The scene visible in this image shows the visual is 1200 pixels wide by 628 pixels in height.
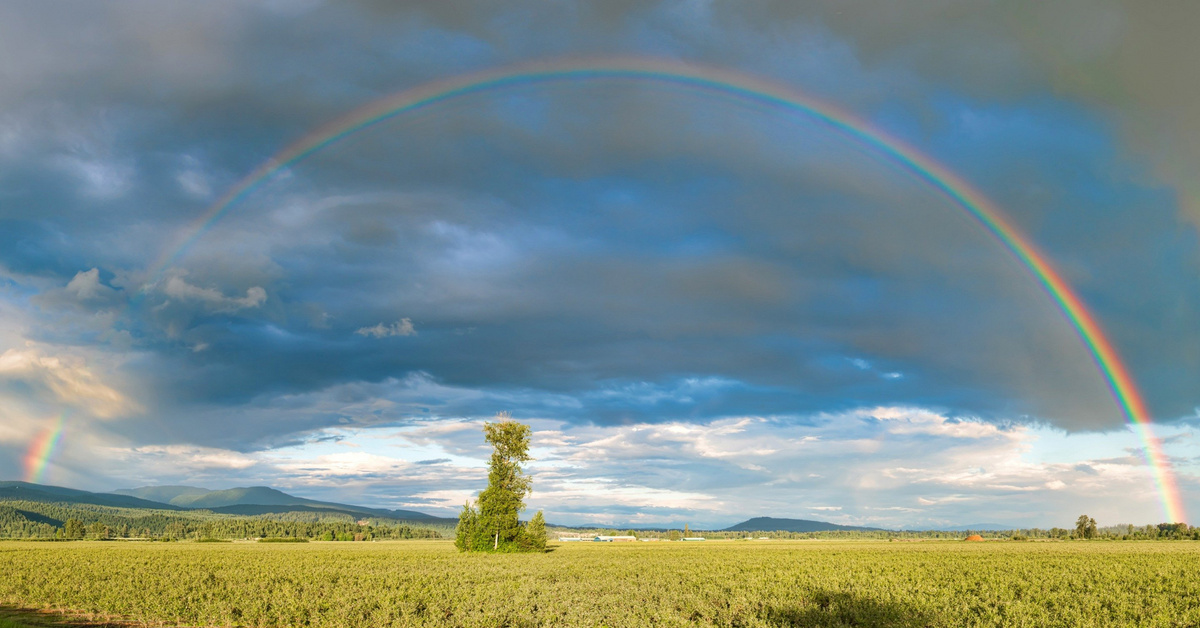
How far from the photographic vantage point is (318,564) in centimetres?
5706

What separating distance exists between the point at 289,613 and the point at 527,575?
1671 cm

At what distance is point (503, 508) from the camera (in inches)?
3287

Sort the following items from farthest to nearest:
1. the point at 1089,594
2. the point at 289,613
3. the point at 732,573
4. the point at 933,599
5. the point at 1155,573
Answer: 1. the point at 1155,573
2. the point at 732,573
3. the point at 1089,594
4. the point at 933,599
5. the point at 289,613

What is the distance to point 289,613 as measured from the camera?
29.9 meters

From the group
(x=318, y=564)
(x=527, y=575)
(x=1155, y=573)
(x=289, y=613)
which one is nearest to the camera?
(x=289, y=613)

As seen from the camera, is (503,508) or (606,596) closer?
(606,596)

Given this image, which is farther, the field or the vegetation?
the vegetation

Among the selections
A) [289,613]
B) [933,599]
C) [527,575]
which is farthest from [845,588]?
[289,613]

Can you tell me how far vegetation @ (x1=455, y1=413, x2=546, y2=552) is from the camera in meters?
83.1

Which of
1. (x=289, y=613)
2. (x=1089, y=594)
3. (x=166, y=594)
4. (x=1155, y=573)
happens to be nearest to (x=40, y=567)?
(x=166, y=594)

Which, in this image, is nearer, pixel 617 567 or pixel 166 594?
pixel 166 594

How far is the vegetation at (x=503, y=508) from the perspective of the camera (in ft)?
273

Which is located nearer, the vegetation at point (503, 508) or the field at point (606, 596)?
the field at point (606, 596)

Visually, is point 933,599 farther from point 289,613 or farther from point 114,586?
point 114,586
